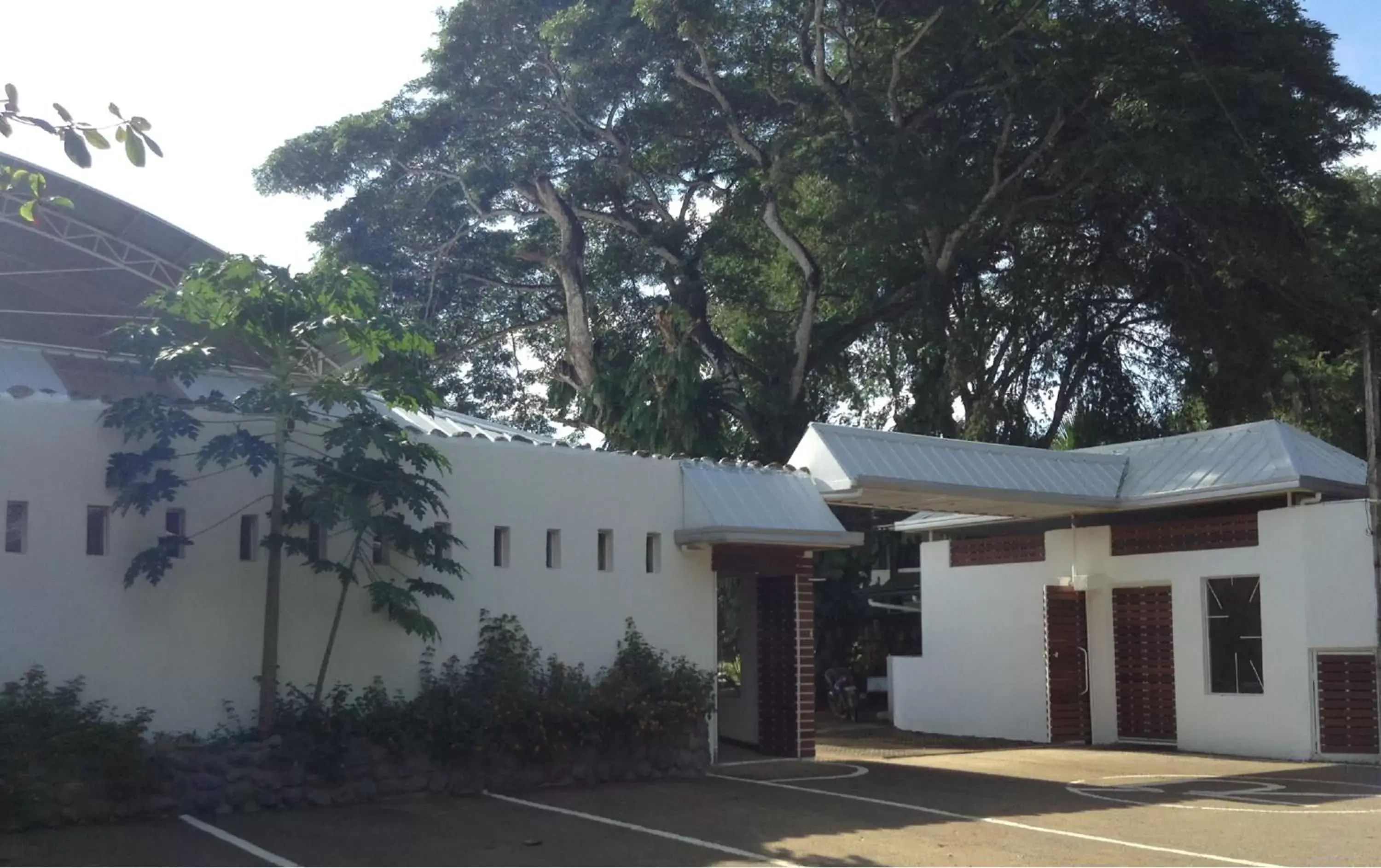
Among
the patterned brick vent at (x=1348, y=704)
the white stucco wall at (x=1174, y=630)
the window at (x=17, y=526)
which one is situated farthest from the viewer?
the white stucco wall at (x=1174, y=630)

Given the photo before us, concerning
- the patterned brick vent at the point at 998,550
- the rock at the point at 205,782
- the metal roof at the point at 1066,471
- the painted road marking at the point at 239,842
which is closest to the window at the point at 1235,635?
the metal roof at the point at 1066,471

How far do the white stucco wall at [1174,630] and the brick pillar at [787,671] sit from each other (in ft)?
17.1

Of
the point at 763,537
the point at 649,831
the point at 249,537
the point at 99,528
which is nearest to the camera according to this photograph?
the point at 649,831

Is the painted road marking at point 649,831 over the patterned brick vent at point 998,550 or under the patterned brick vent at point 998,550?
under

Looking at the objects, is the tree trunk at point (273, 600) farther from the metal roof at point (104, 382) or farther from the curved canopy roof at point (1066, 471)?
the curved canopy roof at point (1066, 471)

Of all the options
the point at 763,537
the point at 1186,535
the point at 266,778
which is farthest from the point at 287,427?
the point at 1186,535

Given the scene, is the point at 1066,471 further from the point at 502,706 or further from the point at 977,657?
the point at 502,706

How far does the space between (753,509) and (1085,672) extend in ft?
23.5

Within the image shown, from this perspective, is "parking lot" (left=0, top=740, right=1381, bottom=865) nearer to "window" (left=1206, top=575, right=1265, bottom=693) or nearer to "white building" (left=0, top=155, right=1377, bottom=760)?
"white building" (left=0, top=155, right=1377, bottom=760)

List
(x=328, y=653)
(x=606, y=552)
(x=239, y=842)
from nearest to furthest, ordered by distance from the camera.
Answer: (x=239, y=842), (x=328, y=653), (x=606, y=552)

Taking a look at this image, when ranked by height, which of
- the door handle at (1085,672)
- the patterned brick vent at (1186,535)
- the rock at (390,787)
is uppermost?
the patterned brick vent at (1186,535)

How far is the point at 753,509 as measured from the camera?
15.1 metres

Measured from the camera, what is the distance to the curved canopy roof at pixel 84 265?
49.9 ft

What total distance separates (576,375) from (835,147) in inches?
308
